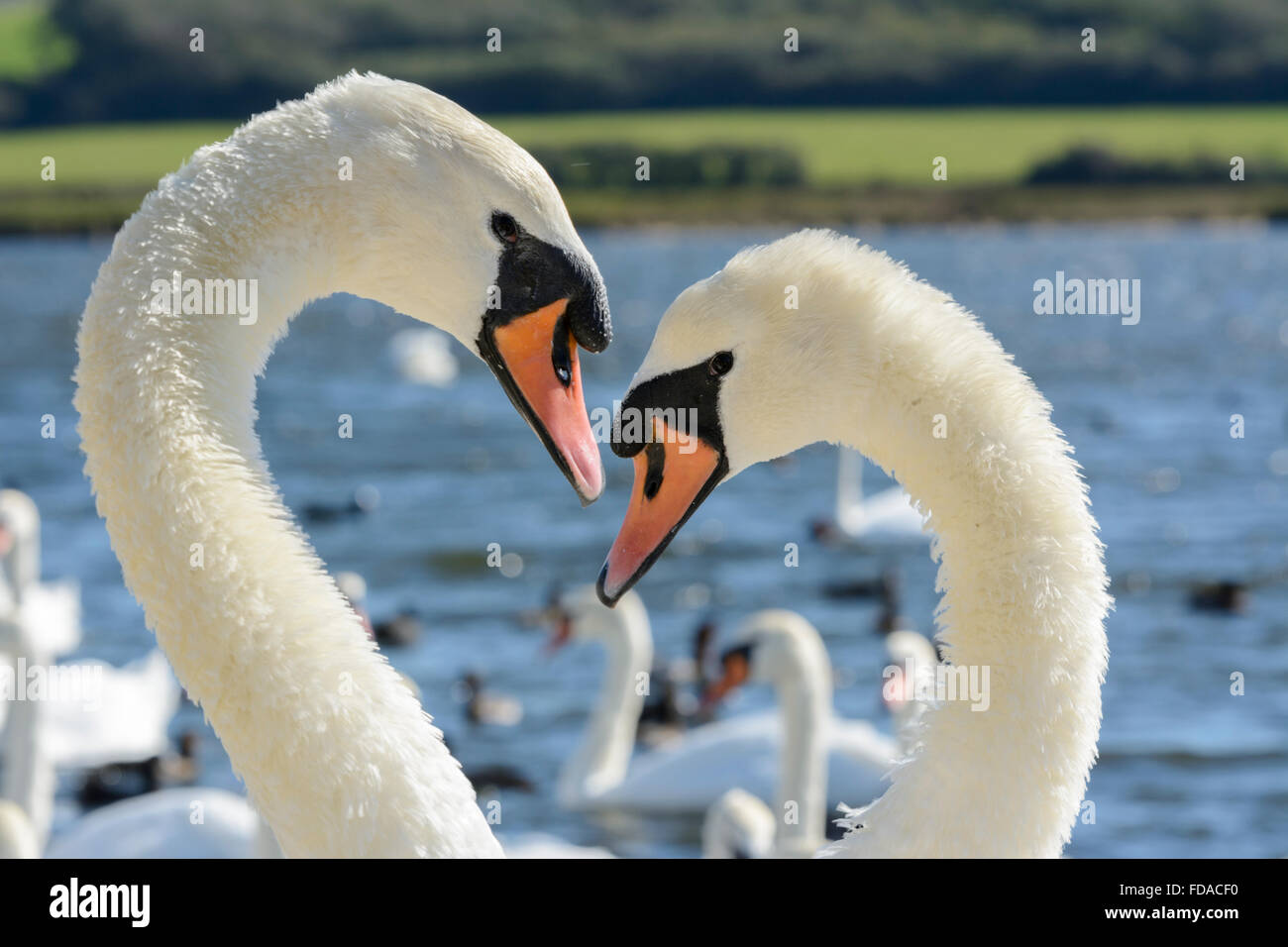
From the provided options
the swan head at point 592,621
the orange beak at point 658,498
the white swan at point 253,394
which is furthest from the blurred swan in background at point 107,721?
the white swan at point 253,394

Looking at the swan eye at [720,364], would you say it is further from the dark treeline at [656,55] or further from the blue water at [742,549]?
the dark treeline at [656,55]

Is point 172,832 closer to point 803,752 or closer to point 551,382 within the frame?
point 803,752

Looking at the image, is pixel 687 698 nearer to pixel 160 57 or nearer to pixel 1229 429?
pixel 1229 429

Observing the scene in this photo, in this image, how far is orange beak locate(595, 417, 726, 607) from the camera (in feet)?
12.5

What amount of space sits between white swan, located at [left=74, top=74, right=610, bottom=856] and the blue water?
936 cm

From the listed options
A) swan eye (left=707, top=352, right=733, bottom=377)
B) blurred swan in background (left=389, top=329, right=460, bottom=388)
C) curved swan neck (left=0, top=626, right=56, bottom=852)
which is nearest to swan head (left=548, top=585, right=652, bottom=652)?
curved swan neck (left=0, top=626, right=56, bottom=852)

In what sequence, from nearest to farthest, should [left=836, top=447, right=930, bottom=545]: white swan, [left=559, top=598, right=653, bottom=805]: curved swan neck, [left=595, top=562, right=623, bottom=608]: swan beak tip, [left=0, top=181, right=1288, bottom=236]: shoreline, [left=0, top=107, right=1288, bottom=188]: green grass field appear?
[left=595, top=562, right=623, bottom=608]: swan beak tip → [left=559, top=598, right=653, bottom=805]: curved swan neck → [left=836, top=447, right=930, bottom=545]: white swan → [left=0, top=107, right=1288, bottom=188]: green grass field → [left=0, top=181, right=1288, bottom=236]: shoreline

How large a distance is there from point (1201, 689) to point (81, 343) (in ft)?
46.9

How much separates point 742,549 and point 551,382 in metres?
19.3

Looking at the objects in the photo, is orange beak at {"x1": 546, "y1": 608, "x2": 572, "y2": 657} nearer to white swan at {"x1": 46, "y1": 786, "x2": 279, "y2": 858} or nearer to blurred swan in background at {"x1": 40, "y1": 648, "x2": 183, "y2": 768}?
blurred swan in background at {"x1": 40, "y1": 648, "x2": 183, "y2": 768}

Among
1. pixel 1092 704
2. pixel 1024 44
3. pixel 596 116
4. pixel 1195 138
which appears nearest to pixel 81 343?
pixel 1092 704

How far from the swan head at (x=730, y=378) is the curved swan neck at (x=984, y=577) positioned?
0.23ft

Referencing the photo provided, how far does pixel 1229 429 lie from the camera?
3041 centimetres
